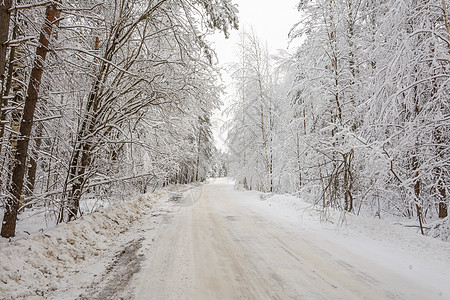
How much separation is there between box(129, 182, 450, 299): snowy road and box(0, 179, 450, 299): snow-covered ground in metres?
0.01

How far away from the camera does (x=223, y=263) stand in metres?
3.51

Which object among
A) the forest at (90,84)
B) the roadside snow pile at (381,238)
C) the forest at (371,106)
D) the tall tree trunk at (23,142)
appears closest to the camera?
the roadside snow pile at (381,238)

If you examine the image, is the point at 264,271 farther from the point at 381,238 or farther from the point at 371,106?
the point at 371,106

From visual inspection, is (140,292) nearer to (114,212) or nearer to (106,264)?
(106,264)

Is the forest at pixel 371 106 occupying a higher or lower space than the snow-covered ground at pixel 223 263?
higher

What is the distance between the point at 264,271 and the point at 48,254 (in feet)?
11.1

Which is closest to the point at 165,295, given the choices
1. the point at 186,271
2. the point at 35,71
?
the point at 186,271

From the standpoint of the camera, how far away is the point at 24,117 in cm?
436

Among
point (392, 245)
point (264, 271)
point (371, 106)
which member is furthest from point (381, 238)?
point (264, 271)

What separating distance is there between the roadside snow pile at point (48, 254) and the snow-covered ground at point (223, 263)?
0.5 inches

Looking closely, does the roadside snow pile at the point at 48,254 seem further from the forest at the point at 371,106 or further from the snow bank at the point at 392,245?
the forest at the point at 371,106

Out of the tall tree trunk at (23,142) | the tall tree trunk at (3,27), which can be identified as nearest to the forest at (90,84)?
the tall tree trunk at (23,142)

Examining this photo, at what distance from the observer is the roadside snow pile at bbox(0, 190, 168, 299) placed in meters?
2.65

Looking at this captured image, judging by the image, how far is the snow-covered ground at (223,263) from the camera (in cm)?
269
